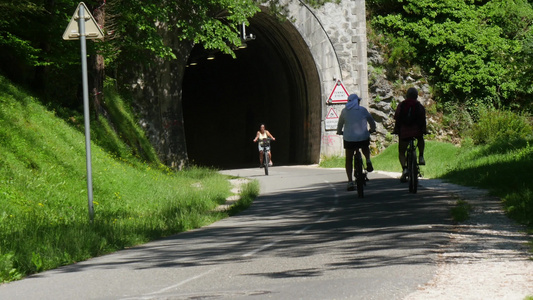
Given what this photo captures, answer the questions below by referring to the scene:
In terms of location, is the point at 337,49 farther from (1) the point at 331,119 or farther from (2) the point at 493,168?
(2) the point at 493,168

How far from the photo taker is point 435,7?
37281 millimetres

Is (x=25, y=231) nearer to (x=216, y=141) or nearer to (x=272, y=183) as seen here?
(x=272, y=183)

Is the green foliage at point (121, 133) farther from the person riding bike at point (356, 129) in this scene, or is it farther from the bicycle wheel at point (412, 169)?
the bicycle wheel at point (412, 169)

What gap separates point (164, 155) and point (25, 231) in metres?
21.0

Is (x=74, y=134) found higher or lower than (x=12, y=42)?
lower

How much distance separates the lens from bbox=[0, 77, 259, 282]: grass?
401 inches

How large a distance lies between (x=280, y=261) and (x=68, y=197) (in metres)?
6.85

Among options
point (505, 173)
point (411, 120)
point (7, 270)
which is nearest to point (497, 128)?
point (505, 173)

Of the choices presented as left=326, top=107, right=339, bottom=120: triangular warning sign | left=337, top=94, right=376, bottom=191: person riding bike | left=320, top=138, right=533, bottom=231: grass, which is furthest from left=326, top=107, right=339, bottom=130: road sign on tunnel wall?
left=337, top=94, right=376, bottom=191: person riding bike

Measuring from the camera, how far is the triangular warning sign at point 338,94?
Result: 3500 centimetres

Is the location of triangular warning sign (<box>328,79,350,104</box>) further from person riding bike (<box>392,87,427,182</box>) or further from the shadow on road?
the shadow on road

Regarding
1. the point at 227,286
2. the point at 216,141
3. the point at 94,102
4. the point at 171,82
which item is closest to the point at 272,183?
the point at 94,102

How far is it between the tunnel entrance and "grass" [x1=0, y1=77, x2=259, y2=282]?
15.1m

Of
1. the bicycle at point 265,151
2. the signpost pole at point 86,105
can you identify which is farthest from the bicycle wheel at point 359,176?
the bicycle at point 265,151
